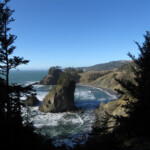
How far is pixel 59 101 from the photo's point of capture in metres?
40.1

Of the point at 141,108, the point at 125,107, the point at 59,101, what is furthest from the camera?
the point at 59,101

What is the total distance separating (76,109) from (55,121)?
1011 centimetres

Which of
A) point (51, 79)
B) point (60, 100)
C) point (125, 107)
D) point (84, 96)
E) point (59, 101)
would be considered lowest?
point (84, 96)

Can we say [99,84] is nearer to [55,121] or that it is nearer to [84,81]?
[84,81]

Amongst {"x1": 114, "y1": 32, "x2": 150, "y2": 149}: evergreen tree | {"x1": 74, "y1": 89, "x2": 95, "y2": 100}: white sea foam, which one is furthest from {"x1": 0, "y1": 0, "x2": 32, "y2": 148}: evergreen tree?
{"x1": 74, "y1": 89, "x2": 95, "y2": 100}: white sea foam

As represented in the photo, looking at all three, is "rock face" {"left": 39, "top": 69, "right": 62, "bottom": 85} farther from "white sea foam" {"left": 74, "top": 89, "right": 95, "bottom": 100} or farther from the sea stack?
the sea stack

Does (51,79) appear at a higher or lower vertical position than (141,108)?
higher

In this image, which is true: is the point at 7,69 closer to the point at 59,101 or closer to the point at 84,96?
the point at 59,101

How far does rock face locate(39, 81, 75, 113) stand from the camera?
128 ft

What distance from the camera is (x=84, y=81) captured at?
120 metres

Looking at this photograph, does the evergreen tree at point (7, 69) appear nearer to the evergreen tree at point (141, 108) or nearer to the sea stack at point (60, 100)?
the evergreen tree at point (141, 108)

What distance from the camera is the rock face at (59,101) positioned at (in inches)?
1533

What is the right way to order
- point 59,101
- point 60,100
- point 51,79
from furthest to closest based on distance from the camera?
point 51,79, point 60,100, point 59,101

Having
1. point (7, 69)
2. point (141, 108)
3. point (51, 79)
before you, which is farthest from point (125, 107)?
point (51, 79)
